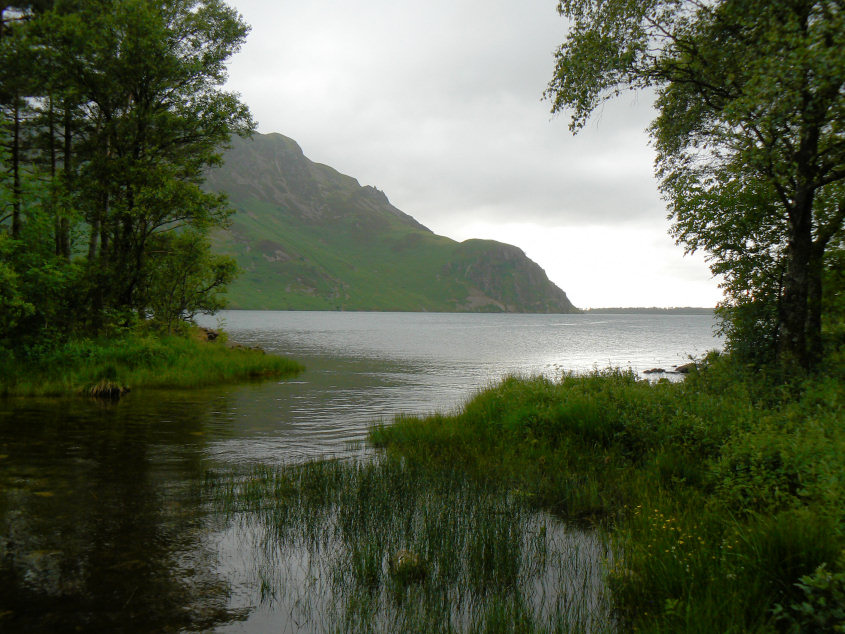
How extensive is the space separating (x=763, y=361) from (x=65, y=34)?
3485 centimetres

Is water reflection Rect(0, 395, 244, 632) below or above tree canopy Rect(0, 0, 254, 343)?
below

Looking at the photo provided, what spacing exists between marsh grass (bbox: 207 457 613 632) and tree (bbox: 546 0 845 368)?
12.1 m

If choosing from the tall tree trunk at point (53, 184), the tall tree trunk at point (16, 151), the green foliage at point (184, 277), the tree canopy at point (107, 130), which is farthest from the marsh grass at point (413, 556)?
the green foliage at point (184, 277)

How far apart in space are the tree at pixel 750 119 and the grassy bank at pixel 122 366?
22.9 meters

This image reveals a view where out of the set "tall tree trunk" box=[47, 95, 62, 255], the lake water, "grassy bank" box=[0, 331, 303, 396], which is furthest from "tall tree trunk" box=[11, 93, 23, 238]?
the lake water

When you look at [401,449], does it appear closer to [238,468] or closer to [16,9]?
[238,468]

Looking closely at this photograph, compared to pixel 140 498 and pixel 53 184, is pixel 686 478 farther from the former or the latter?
pixel 53 184

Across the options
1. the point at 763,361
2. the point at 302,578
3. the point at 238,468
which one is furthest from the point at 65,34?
the point at 763,361

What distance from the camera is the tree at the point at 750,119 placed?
12516 millimetres

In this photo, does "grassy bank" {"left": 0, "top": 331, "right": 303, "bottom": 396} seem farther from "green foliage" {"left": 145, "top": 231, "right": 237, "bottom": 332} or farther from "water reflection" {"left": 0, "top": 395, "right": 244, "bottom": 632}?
"water reflection" {"left": 0, "top": 395, "right": 244, "bottom": 632}

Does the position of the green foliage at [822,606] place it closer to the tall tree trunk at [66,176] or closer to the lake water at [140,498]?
the lake water at [140,498]

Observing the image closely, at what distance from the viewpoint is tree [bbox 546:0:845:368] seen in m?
12.5

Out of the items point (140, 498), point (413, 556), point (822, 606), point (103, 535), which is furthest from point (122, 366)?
point (822, 606)

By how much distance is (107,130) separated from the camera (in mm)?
24594
